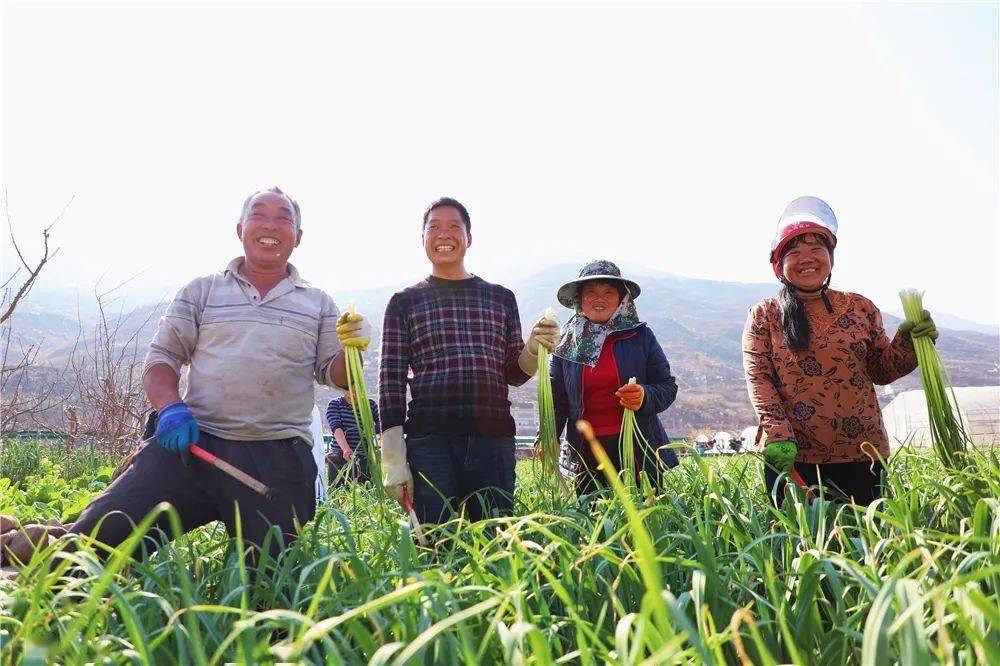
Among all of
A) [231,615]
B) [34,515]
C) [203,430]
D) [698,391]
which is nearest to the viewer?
[231,615]

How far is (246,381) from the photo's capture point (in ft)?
8.25

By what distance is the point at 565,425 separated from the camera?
11.1ft

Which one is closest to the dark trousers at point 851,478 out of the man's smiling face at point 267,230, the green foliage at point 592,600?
the green foliage at point 592,600

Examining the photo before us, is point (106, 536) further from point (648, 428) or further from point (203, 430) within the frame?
point (648, 428)

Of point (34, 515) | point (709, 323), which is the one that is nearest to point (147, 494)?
point (34, 515)

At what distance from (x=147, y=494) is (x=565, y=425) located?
179 cm

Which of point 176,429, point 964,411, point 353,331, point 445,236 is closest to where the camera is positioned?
point 176,429

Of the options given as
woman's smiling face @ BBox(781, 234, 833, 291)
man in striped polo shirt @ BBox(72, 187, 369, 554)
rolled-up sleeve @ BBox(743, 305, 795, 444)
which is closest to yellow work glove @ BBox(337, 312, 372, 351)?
man in striped polo shirt @ BBox(72, 187, 369, 554)

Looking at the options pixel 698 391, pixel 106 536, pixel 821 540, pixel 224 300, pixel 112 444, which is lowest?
pixel 698 391

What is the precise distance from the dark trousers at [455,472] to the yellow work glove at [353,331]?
1.97 ft

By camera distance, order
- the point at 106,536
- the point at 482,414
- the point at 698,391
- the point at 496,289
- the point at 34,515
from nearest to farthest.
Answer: the point at 106,536 → the point at 482,414 → the point at 496,289 → the point at 34,515 → the point at 698,391

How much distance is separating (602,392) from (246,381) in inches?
60.6

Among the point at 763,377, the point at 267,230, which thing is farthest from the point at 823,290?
the point at 267,230

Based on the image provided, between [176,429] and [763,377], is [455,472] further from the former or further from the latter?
[763,377]
